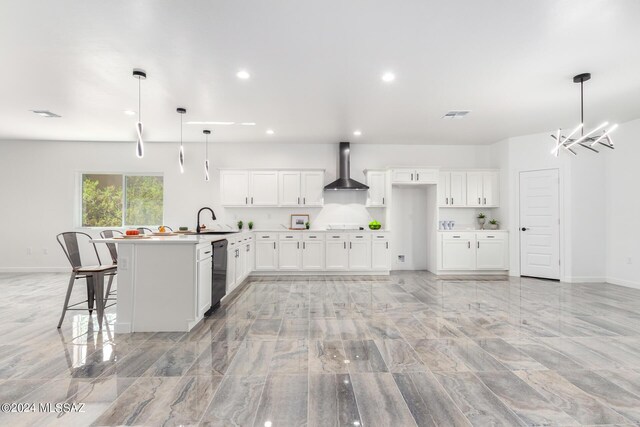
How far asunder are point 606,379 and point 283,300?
10.9 ft

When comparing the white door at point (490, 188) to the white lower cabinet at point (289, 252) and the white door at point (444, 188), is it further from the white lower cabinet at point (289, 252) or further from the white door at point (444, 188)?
the white lower cabinet at point (289, 252)

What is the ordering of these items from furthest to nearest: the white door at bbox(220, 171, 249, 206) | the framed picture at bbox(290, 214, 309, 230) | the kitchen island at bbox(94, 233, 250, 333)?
the framed picture at bbox(290, 214, 309, 230) → the white door at bbox(220, 171, 249, 206) → the kitchen island at bbox(94, 233, 250, 333)

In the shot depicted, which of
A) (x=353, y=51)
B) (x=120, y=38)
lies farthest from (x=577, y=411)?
(x=120, y=38)

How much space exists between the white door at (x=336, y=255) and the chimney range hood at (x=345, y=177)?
1095mm

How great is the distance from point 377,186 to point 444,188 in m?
1.37

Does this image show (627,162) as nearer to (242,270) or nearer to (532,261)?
(532,261)

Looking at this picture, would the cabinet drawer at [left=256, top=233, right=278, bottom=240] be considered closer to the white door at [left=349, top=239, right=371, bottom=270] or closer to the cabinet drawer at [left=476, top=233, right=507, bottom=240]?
the white door at [left=349, top=239, right=371, bottom=270]

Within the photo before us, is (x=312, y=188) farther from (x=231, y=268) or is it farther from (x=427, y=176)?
(x=231, y=268)

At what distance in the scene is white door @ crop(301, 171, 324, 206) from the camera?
21.1ft

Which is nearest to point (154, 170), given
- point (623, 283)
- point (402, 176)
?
point (402, 176)

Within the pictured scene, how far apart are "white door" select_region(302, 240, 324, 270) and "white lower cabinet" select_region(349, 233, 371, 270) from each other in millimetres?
589

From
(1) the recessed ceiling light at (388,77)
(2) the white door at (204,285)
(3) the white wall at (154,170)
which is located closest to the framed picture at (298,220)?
(3) the white wall at (154,170)

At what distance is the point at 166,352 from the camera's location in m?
2.65

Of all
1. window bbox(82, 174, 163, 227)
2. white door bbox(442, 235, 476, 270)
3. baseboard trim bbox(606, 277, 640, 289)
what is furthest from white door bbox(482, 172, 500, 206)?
window bbox(82, 174, 163, 227)
